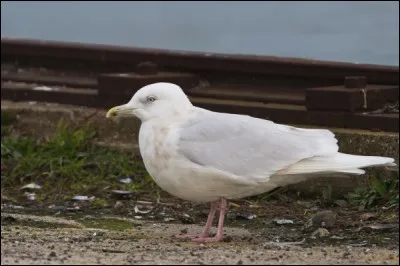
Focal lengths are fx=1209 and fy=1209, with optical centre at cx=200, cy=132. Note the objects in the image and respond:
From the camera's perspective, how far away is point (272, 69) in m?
8.60

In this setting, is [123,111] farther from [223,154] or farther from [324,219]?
[324,219]

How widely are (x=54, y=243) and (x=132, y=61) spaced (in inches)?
146

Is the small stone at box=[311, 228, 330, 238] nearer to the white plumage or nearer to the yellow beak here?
the white plumage

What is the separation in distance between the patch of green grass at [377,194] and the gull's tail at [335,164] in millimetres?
1296

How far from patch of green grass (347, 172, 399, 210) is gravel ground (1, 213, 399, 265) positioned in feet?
2.96

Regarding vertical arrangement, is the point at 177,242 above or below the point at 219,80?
below

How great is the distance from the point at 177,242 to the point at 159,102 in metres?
0.70

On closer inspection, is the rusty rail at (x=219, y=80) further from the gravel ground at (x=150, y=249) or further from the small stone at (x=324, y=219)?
the gravel ground at (x=150, y=249)

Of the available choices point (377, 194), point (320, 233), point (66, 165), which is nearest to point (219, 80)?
point (66, 165)

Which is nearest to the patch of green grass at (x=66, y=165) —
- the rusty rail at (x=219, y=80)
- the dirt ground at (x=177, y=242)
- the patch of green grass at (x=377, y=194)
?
the rusty rail at (x=219, y=80)

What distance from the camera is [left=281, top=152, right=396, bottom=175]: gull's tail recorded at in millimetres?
5766

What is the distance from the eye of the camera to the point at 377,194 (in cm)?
719

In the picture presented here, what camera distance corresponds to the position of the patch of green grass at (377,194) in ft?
23.4

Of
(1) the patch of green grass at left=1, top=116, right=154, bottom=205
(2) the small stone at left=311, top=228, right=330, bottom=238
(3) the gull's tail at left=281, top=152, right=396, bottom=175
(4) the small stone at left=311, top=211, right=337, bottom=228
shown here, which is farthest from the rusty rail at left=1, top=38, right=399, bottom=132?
(3) the gull's tail at left=281, top=152, right=396, bottom=175
